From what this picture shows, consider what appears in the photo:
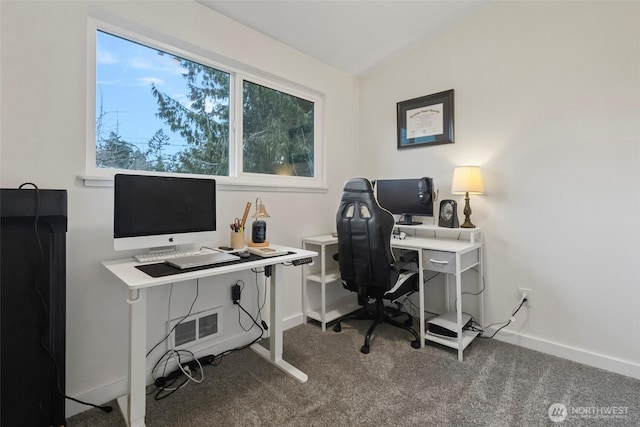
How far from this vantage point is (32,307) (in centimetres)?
132

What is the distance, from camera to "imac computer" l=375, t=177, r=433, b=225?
2.67 metres

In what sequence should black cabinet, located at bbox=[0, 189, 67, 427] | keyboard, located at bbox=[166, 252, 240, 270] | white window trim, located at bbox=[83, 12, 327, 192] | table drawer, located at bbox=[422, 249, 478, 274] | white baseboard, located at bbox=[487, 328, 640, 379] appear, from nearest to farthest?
black cabinet, located at bbox=[0, 189, 67, 427], keyboard, located at bbox=[166, 252, 240, 270], white window trim, located at bbox=[83, 12, 327, 192], white baseboard, located at bbox=[487, 328, 640, 379], table drawer, located at bbox=[422, 249, 478, 274]

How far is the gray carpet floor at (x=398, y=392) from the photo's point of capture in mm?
1545

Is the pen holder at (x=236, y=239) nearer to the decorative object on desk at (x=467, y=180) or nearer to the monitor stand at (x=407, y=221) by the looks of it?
the monitor stand at (x=407, y=221)

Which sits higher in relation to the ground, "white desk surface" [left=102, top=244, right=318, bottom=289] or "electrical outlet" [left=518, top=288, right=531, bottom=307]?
"white desk surface" [left=102, top=244, right=318, bottom=289]

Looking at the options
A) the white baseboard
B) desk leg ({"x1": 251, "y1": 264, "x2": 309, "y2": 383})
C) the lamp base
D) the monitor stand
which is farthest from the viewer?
the monitor stand

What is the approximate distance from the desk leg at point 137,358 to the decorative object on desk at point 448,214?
221cm

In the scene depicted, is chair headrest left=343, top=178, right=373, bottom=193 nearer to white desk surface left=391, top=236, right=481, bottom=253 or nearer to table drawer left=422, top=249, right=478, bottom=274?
white desk surface left=391, top=236, right=481, bottom=253

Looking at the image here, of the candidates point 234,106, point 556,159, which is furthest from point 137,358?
point 556,159

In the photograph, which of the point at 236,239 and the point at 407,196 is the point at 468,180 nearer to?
the point at 407,196

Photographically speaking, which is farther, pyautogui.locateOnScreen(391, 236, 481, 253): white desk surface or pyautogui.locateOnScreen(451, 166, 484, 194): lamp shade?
pyautogui.locateOnScreen(451, 166, 484, 194): lamp shade

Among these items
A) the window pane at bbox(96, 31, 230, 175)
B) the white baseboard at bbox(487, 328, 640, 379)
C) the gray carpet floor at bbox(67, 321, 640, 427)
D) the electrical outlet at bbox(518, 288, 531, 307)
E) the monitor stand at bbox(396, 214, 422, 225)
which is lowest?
the gray carpet floor at bbox(67, 321, 640, 427)

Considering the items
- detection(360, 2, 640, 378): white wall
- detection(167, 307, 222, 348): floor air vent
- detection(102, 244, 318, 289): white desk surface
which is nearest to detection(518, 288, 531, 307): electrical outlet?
detection(360, 2, 640, 378): white wall

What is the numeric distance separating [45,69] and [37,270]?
3.22 ft
